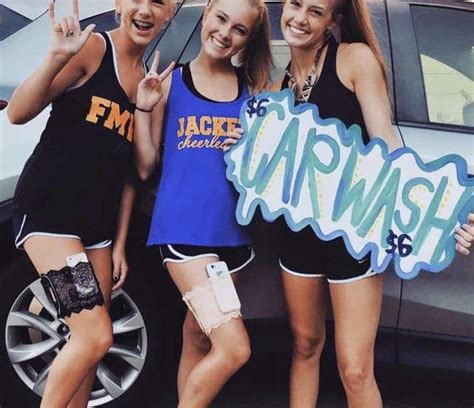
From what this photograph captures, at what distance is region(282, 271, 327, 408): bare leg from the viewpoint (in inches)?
113

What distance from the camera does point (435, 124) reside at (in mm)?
3234

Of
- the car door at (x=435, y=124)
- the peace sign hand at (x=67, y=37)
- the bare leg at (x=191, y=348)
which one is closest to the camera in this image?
the peace sign hand at (x=67, y=37)

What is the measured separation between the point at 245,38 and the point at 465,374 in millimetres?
1488

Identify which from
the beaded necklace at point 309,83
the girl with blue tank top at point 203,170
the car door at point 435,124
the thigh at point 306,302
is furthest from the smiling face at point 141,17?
the car door at point 435,124

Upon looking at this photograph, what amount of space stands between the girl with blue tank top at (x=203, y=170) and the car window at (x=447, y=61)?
75cm

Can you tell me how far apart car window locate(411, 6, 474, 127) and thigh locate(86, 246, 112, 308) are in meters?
1.28

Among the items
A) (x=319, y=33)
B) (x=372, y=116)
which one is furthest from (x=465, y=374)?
(x=319, y=33)

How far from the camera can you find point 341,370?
113 inches

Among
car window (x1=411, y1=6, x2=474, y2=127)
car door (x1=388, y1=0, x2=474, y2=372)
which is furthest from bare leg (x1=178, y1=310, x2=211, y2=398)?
car window (x1=411, y1=6, x2=474, y2=127)

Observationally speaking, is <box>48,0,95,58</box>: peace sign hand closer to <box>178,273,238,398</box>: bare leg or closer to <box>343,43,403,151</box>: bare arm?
<box>343,43,403,151</box>: bare arm

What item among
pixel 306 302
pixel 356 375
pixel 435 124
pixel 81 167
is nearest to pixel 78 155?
pixel 81 167

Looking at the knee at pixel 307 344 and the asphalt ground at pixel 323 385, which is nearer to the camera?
the knee at pixel 307 344

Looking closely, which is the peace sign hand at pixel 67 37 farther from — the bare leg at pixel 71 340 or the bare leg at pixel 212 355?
the bare leg at pixel 212 355

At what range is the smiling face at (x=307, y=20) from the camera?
2.70m
